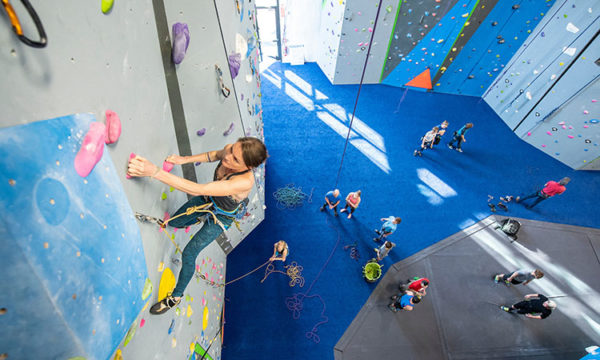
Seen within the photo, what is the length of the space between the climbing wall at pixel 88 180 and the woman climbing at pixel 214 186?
9 centimetres

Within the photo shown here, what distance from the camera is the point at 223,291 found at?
360 centimetres

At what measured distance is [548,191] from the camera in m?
4.73

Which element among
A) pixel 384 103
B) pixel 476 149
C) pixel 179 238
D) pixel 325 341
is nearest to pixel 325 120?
pixel 384 103

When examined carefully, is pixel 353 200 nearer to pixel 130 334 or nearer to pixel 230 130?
pixel 230 130

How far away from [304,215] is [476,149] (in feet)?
15.3

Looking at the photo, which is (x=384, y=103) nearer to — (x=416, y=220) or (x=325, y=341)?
(x=416, y=220)

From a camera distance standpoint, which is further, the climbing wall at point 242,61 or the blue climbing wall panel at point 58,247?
the climbing wall at point 242,61

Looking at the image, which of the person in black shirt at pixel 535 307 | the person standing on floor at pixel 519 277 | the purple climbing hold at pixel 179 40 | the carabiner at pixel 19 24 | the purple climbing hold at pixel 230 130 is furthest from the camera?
the person standing on floor at pixel 519 277

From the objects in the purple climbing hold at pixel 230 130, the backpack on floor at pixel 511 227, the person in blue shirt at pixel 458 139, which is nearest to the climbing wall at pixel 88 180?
the purple climbing hold at pixel 230 130

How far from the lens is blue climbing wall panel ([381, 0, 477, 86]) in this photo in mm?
6203

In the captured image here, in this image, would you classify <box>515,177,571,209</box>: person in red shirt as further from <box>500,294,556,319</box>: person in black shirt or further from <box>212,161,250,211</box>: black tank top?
<box>212,161,250,211</box>: black tank top

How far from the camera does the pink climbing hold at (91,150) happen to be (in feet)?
2.83

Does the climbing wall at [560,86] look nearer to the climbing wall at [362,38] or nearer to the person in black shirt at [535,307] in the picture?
the climbing wall at [362,38]

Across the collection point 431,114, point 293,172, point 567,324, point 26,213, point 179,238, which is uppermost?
point 26,213
